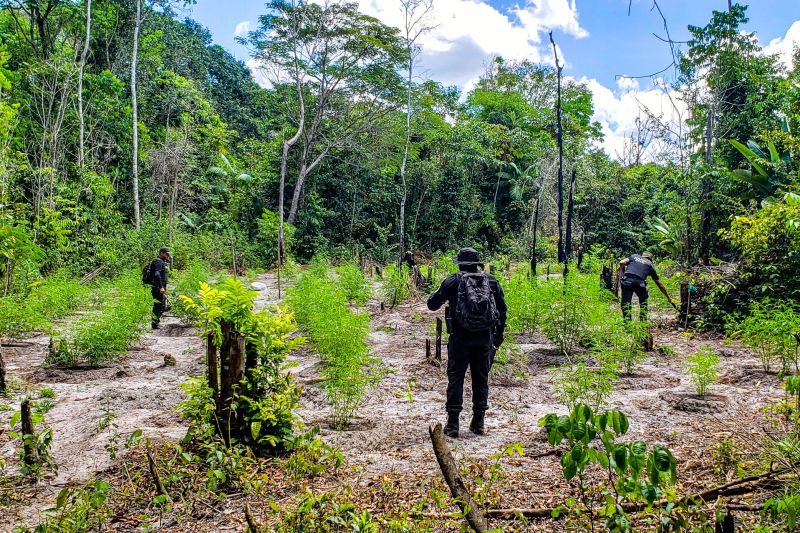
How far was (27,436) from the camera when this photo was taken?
407 cm

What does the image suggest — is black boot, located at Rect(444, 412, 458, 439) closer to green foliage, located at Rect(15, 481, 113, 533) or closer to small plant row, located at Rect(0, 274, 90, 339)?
green foliage, located at Rect(15, 481, 113, 533)

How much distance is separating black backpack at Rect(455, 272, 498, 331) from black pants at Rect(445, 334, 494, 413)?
181 millimetres

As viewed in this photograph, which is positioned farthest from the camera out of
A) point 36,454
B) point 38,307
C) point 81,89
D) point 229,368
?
point 81,89

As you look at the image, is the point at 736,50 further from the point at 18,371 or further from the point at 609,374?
the point at 18,371

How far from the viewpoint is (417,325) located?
37.9ft

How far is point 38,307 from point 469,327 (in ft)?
27.4

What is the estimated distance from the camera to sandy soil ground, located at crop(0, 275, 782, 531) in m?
4.38

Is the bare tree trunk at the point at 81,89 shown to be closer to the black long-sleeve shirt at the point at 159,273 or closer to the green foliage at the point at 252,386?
the black long-sleeve shirt at the point at 159,273

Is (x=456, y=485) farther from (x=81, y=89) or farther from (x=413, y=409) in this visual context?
(x=81, y=89)

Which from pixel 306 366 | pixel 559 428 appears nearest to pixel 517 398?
pixel 306 366

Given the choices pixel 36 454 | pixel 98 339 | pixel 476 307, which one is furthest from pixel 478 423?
pixel 98 339

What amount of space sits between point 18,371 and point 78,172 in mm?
13414

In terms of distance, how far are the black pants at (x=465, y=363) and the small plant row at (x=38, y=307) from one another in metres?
7.29

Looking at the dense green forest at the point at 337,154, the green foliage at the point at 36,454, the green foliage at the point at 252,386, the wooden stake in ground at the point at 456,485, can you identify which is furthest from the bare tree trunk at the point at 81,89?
the wooden stake in ground at the point at 456,485
